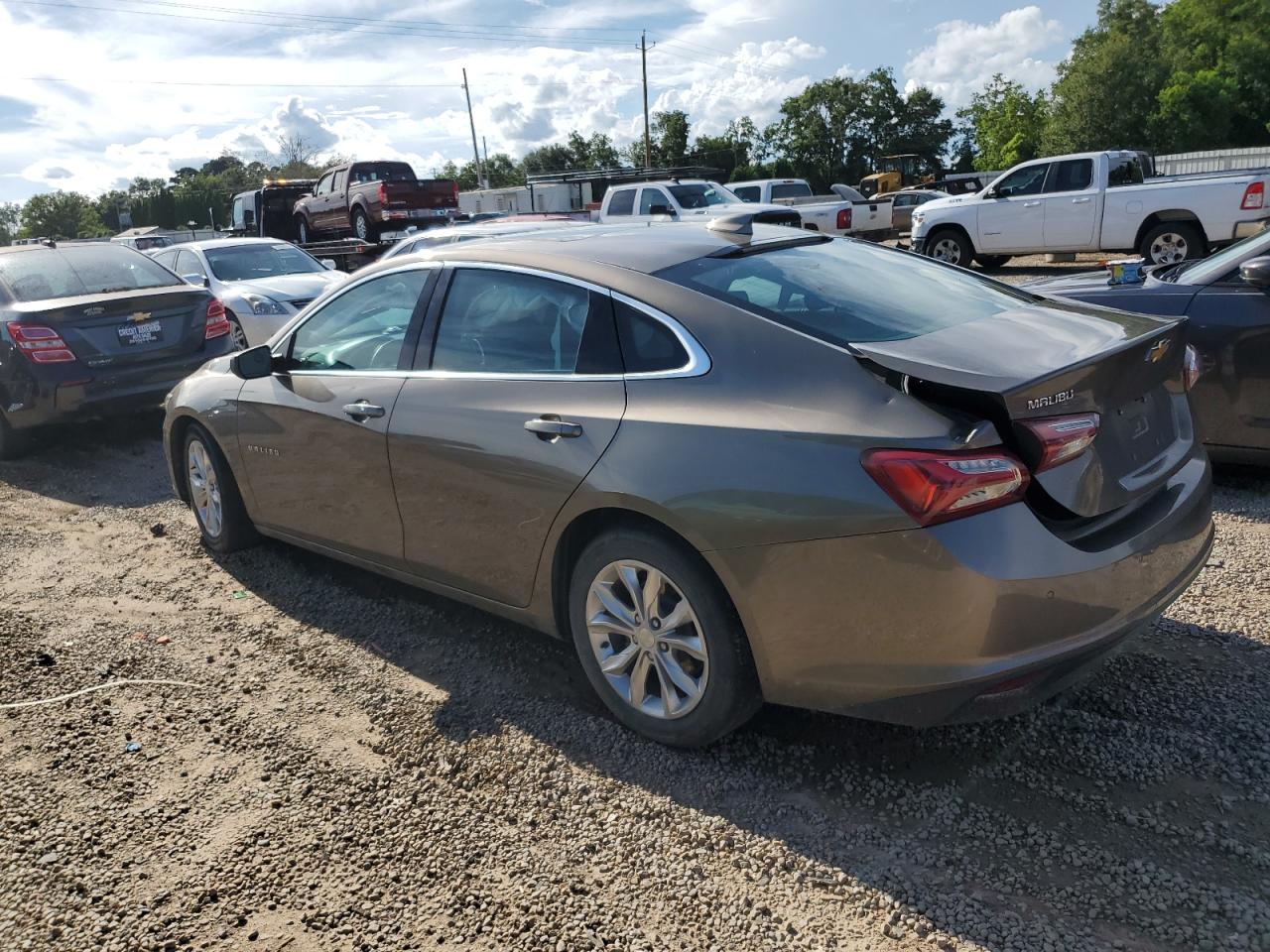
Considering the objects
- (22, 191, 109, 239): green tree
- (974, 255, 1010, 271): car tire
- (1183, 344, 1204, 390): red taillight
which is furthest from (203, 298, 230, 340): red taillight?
(22, 191, 109, 239): green tree

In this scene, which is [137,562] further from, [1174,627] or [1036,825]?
[1174,627]

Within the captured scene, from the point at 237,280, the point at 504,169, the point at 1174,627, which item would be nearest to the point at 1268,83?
the point at 237,280

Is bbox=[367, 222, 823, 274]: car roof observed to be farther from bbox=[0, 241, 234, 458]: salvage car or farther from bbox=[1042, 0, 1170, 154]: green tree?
bbox=[1042, 0, 1170, 154]: green tree

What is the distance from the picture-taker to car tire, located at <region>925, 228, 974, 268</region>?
16781 millimetres

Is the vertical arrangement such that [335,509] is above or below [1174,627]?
above

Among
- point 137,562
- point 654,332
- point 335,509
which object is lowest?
point 137,562

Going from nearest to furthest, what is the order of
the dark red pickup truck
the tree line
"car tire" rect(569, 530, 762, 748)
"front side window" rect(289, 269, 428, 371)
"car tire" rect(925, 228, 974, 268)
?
1. "car tire" rect(569, 530, 762, 748)
2. "front side window" rect(289, 269, 428, 371)
3. "car tire" rect(925, 228, 974, 268)
4. the dark red pickup truck
5. the tree line

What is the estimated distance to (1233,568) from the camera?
4.39 meters

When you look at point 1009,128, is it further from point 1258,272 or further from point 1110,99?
point 1258,272

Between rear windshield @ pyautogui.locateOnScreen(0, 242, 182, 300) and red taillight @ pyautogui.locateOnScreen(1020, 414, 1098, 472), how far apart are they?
786cm

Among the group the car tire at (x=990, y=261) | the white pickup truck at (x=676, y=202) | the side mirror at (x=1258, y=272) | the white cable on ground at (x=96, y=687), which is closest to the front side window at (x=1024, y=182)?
the car tire at (x=990, y=261)

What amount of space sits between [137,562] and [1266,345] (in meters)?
6.05

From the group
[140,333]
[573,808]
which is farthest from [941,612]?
[140,333]

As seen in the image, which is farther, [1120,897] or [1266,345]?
[1266,345]
